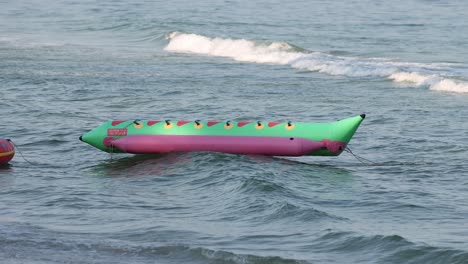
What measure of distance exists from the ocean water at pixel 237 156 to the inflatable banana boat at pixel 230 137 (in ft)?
0.77

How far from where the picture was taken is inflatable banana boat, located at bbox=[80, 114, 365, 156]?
16.1 meters

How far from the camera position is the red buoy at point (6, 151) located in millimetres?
16203

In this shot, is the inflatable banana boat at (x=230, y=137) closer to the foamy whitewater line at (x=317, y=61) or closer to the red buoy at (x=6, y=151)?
the red buoy at (x=6, y=151)

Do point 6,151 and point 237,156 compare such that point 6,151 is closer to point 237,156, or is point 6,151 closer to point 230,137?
point 230,137

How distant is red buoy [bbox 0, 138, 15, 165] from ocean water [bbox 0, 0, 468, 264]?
268 mm

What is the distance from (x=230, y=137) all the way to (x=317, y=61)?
42.8 ft

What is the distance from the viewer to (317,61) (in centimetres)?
2903

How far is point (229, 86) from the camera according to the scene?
2475 centimetres

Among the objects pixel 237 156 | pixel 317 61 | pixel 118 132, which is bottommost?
pixel 317 61

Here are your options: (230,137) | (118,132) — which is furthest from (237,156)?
(118,132)

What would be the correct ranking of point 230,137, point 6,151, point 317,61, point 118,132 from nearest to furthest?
point 6,151, point 230,137, point 118,132, point 317,61

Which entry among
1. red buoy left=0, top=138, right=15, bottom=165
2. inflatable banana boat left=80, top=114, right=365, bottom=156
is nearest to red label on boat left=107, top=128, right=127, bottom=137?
inflatable banana boat left=80, top=114, right=365, bottom=156

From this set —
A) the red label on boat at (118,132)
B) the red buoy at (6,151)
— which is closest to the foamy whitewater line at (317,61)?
the red label on boat at (118,132)

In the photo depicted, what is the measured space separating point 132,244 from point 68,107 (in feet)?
34.9
